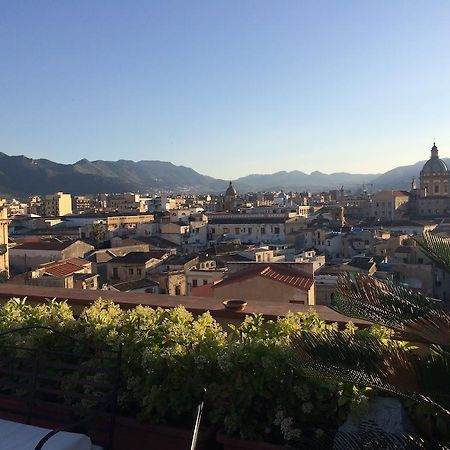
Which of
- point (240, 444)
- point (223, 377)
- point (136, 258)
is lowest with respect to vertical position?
point (136, 258)

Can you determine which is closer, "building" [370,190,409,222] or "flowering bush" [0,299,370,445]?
"flowering bush" [0,299,370,445]

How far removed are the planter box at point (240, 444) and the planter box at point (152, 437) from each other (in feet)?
0.41

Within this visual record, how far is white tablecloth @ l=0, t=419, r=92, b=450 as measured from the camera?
3199 millimetres

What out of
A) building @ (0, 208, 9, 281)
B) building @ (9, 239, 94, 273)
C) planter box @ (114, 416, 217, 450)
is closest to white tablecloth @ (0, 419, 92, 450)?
planter box @ (114, 416, 217, 450)

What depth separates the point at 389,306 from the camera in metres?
3.57

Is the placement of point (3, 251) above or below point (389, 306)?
below

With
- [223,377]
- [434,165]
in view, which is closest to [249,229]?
Answer: [434,165]

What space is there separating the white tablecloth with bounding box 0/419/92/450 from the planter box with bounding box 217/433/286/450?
850mm

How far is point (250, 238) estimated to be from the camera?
6981 centimetres

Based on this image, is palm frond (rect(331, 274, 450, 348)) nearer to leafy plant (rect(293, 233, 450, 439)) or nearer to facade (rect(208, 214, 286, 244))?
leafy plant (rect(293, 233, 450, 439))

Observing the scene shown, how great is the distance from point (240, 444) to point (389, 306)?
4.39ft

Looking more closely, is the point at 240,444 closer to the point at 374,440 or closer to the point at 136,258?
the point at 374,440

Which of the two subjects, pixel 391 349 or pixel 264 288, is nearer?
pixel 391 349

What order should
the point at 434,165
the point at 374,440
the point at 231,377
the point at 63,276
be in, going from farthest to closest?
the point at 434,165
the point at 63,276
the point at 231,377
the point at 374,440
